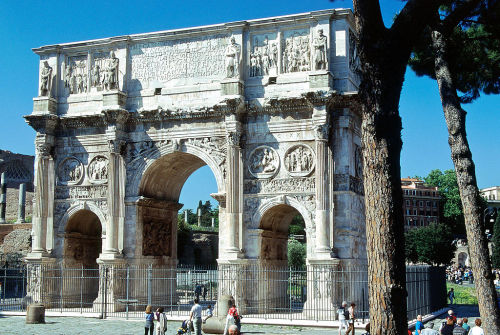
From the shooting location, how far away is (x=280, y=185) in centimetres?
2067

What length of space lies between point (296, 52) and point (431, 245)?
35369 mm

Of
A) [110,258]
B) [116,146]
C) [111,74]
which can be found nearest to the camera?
[110,258]

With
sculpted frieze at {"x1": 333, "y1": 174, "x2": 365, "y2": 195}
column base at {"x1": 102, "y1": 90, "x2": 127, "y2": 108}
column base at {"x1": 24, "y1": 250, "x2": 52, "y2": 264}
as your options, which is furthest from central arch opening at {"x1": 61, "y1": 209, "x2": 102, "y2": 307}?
sculpted frieze at {"x1": 333, "y1": 174, "x2": 365, "y2": 195}

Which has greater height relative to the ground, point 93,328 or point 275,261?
point 275,261

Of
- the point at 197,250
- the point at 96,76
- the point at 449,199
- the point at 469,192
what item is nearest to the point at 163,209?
the point at 96,76

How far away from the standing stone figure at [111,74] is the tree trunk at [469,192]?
38.3ft

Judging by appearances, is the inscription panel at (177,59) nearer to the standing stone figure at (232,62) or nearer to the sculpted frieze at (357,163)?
the standing stone figure at (232,62)

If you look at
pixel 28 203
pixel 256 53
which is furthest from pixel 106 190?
pixel 28 203

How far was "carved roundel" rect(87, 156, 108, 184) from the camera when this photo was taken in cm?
2261

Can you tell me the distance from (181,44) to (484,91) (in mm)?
10150

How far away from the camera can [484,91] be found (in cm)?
1700

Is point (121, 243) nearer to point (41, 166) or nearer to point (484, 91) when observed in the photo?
point (41, 166)

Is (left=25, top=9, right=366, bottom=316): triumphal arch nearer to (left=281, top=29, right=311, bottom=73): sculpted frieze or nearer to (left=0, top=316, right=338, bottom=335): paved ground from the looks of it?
(left=281, top=29, right=311, bottom=73): sculpted frieze

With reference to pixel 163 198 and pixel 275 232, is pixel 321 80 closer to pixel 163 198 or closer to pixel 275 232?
pixel 275 232
